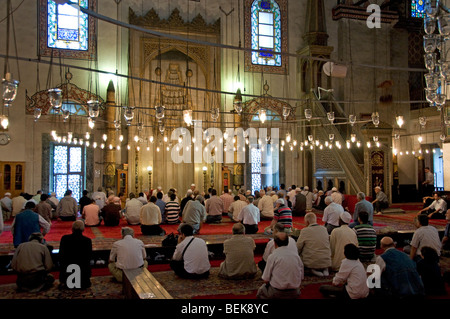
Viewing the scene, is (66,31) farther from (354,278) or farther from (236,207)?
(354,278)

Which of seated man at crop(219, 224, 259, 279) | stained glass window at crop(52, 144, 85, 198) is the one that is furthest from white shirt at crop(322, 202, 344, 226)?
stained glass window at crop(52, 144, 85, 198)

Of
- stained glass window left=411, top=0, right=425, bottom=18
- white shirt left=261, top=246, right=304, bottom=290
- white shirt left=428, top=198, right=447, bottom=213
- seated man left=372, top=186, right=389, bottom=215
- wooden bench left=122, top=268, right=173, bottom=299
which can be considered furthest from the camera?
stained glass window left=411, top=0, right=425, bottom=18

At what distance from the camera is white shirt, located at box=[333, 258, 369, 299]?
4.00 m

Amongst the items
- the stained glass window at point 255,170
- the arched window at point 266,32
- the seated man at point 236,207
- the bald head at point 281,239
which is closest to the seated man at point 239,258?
the bald head at point 281,239

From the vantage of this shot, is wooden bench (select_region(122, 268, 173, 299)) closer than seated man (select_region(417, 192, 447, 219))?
Yes

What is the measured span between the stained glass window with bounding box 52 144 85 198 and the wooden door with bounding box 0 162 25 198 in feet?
3.63

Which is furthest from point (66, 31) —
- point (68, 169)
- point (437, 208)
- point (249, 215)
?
point (437, 208)

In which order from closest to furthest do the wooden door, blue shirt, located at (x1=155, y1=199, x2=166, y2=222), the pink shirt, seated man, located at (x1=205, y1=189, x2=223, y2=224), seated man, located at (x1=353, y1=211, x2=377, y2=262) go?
seated man, located at (x1=353, y1=211, x2=377, y2=262) < the pink shirt < blue shirt, located at (x1=155, y1=199, x2=166, y2=222) < seated man, located at (x1=205, y1=189, x2=223, y2=224) < the wooden door

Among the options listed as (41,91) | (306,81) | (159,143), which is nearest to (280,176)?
(306,81)

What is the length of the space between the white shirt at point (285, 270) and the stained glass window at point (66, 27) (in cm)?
1218

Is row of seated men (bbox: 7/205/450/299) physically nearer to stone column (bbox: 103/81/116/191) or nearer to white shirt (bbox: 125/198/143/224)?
white shirt (bbox: 125/198/143/224)

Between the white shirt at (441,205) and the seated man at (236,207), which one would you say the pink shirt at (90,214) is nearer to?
the seated man at (236,207)

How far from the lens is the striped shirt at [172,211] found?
9.91 m
